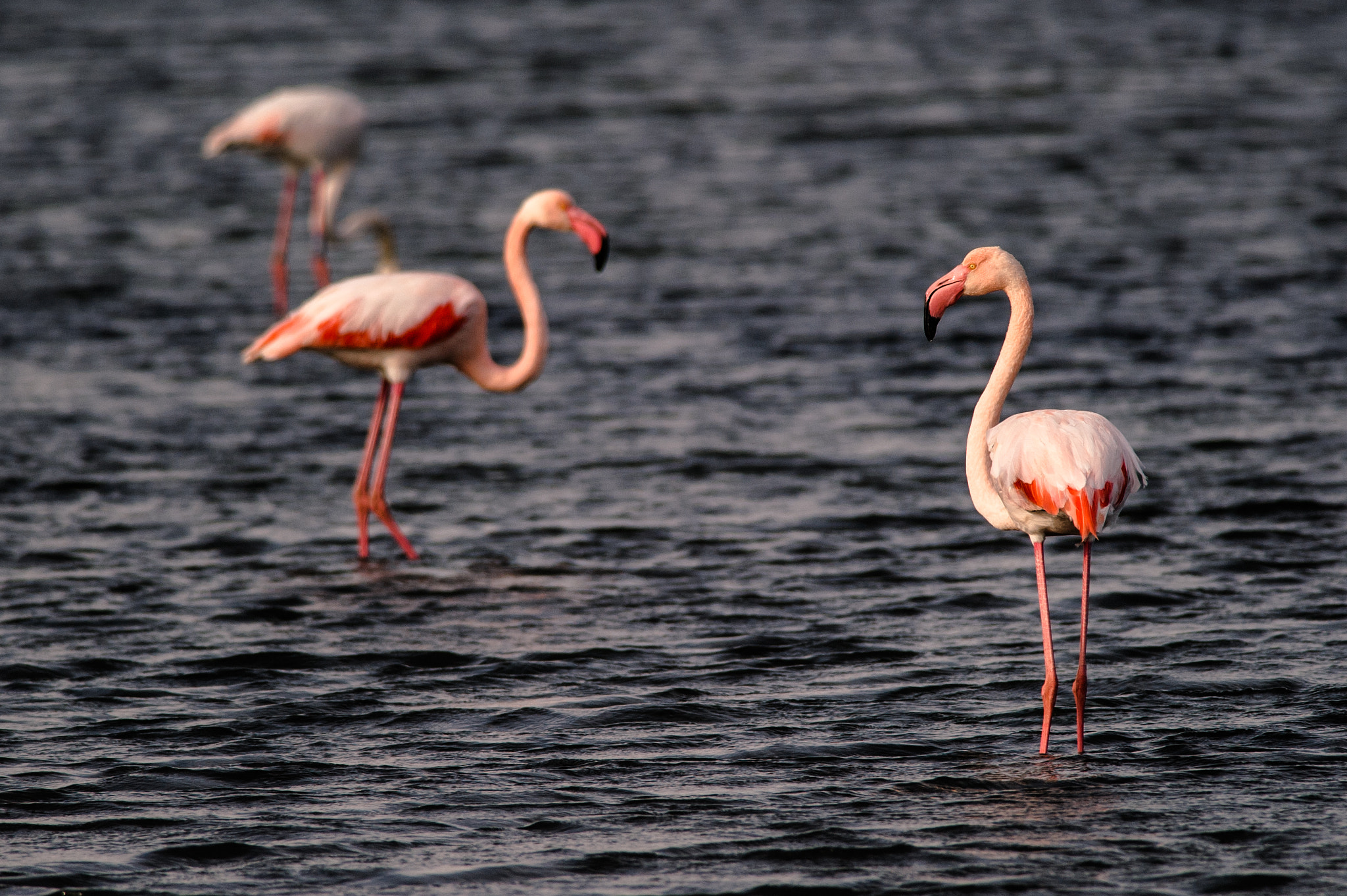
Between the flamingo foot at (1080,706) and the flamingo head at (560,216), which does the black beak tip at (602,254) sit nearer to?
the flamingo head at (560,216)

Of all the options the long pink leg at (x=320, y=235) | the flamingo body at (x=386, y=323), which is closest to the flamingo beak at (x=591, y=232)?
the flamingo body at (x=386, y=323)

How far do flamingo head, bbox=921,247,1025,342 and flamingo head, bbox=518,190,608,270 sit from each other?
124 inches

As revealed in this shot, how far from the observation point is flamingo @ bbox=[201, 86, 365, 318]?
14.6m

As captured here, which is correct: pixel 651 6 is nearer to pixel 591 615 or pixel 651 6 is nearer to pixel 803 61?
pixel 803 61

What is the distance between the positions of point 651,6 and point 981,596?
24.7 m

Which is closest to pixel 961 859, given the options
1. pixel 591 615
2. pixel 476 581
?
pixel 591 615

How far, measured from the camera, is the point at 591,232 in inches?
355

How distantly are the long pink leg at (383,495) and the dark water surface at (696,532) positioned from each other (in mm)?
100

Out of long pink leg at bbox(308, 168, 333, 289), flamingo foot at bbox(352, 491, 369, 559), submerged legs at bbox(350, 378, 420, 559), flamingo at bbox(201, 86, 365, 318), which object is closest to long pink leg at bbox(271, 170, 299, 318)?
flamingo at bbox(201, 86, 365, 318)

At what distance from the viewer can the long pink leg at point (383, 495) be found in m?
8.55

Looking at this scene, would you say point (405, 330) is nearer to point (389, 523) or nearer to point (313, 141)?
point (389, 523)

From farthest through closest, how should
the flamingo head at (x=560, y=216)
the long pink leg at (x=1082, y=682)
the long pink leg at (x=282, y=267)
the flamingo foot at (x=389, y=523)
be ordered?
the long pink leg at (x=282, y=267)
the flamingo head at (x=560, y=216)
the flamingo foot at (x=389, y=523)
the long pink leg at (x=1082, y=682)

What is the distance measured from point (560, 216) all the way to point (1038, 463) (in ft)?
12.9

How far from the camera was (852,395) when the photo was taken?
10961 millimetres
